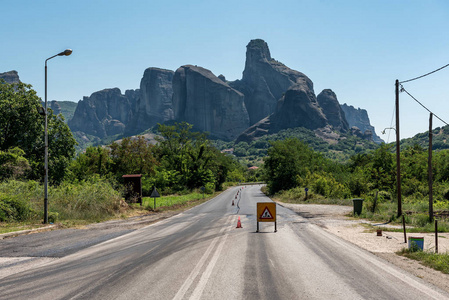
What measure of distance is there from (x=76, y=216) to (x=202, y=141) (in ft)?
164

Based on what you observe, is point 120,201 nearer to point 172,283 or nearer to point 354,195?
point 172,283

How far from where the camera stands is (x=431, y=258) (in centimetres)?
963

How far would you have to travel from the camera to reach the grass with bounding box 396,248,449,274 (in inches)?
347

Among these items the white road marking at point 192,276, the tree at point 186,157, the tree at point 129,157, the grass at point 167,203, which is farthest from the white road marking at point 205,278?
the tree at point 186,157

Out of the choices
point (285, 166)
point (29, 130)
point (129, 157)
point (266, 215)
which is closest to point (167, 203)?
point (129, 157)

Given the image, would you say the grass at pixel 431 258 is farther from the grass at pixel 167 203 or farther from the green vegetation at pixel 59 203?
the grass at pixel 167 203

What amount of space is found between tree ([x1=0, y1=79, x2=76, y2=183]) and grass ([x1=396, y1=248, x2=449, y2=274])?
34.3m

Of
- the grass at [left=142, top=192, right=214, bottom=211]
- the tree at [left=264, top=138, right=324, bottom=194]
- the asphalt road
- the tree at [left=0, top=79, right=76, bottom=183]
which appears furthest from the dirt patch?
the tree at [left=264, top=138, right=324, bottom=194]

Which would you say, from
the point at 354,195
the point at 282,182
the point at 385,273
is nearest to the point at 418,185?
the point at 354,195

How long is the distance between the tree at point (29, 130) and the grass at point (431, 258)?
34.3m

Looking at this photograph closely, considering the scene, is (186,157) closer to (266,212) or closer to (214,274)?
(266,212)

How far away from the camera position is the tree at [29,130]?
33.8 metres

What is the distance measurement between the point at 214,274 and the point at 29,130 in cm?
3435

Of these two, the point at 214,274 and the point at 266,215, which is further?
the point at 266,215
